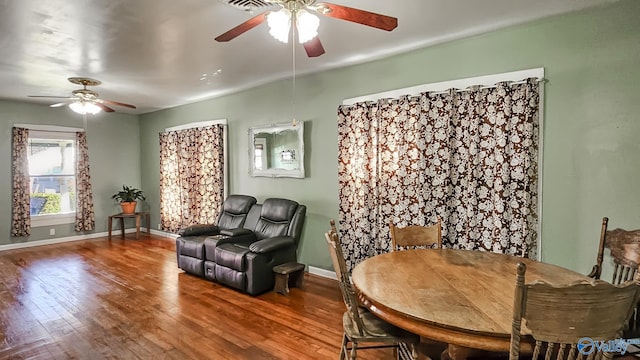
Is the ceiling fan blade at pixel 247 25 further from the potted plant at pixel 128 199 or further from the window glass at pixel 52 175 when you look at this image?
the window glass at pixel 52 175

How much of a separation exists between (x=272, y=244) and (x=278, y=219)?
0.58 m

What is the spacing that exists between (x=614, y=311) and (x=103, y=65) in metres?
4.88

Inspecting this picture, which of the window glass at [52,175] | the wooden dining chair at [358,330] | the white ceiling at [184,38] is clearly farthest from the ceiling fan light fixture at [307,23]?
the window glass at [52,175]

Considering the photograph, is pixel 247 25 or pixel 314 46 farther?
pixel 314 46

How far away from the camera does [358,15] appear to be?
2021 mm

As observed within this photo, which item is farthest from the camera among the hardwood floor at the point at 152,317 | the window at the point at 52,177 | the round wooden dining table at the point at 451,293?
the window at the point at 52,177

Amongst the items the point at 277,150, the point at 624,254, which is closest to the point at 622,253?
the point at 624,254

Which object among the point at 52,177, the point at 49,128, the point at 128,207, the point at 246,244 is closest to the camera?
the point at 246,244

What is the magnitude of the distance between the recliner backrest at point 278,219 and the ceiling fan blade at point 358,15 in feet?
8.96

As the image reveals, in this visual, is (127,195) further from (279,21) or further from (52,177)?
(279,21)

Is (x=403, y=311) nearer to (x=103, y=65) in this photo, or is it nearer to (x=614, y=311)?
(x=614, y=311)

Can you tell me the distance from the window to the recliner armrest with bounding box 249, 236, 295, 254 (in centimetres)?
517

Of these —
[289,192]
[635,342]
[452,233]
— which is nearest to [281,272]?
[289,192]

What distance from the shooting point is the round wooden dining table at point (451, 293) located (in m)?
1.36
